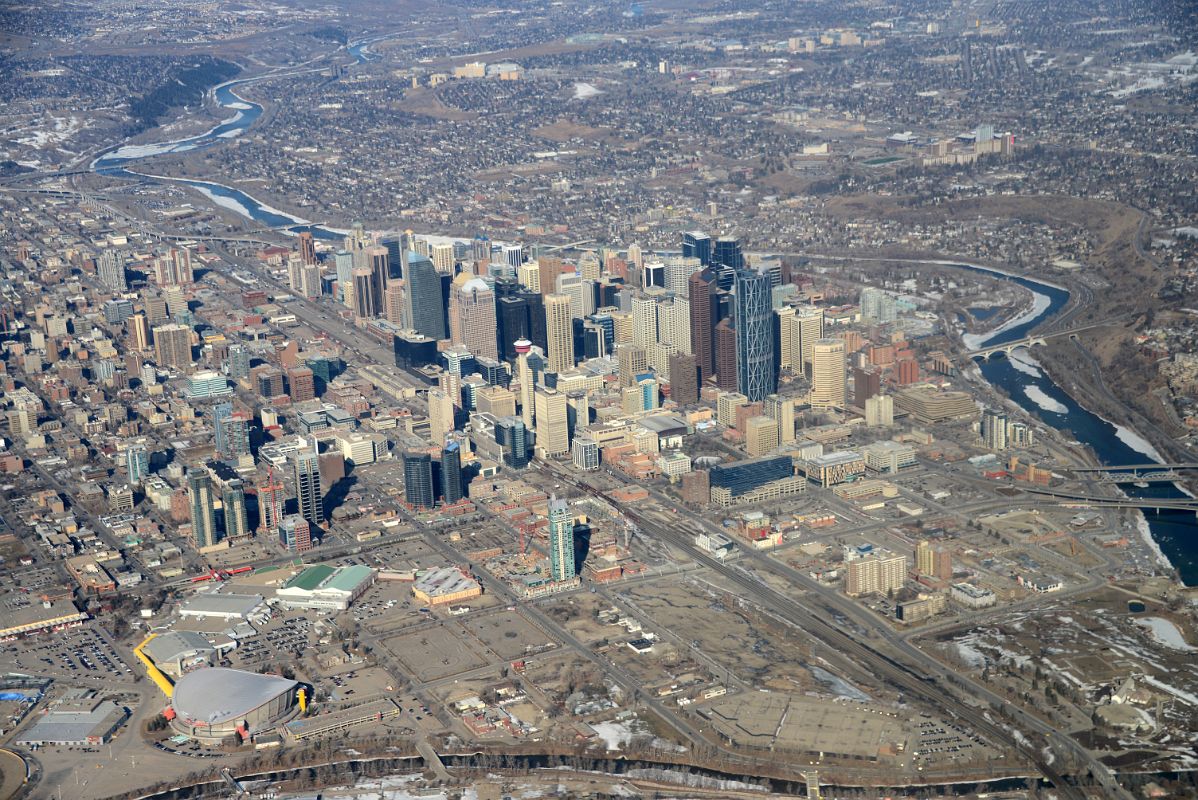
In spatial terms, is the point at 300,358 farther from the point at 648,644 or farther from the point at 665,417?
the point at 648,644

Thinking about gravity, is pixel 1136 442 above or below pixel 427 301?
below

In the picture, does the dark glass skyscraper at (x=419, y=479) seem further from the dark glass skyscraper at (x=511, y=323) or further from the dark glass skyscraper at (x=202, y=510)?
the dark glass skyscraper at (x=511, y=323)

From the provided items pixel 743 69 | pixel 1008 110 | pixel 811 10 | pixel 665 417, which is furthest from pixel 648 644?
pixel 811 10

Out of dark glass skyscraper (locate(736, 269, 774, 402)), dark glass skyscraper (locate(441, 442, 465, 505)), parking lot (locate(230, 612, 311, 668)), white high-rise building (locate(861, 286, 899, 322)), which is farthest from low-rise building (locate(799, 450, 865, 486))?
parking lot (locate(230, 612, 311, 668))

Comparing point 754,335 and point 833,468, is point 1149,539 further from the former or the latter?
point 754,335

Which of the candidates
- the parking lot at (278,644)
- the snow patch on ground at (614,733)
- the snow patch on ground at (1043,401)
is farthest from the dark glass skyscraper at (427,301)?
the snow patch on ground at (614,733)

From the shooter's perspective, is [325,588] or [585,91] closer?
[325,588]

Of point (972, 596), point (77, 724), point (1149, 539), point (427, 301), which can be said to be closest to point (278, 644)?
point (77, 724)
